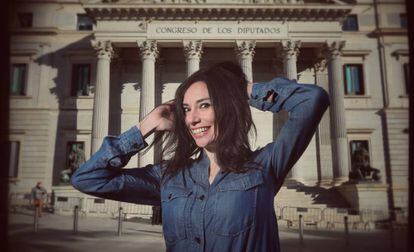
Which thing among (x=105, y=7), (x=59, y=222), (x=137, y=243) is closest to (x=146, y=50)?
(x=105, y=7)

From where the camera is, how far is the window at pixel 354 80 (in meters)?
8.58

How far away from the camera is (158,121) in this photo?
2314mm

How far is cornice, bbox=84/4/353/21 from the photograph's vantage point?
766 cm

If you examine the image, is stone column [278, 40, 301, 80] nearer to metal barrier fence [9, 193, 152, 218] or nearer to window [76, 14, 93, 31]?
metal barrier fence [9, 193, 152, 218]


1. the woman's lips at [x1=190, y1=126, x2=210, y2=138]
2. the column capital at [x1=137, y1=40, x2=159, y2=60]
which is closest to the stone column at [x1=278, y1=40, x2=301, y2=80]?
the column capital at [x1=137, y1=40, x2=159, y2=60]

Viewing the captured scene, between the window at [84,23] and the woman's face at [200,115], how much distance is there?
6.88m

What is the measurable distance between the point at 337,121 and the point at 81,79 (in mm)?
5916

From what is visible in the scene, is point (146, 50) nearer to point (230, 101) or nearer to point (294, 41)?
point (294, 41)

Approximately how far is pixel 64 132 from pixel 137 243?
3.12 metres

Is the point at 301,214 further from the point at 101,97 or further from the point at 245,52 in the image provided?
the point at 101,97

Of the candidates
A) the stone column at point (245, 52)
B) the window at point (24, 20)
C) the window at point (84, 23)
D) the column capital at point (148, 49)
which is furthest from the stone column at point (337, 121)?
the window at point (84, 23)

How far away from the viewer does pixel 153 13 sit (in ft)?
26.4

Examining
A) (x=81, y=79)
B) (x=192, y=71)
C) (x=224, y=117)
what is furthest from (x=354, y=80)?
(x=224, y=117)

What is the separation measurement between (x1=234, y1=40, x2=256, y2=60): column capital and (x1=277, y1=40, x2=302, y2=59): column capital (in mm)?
732
